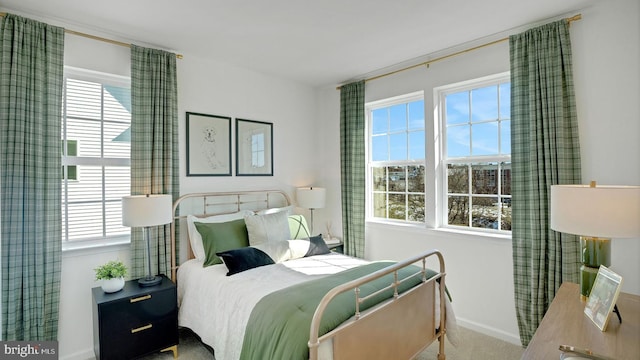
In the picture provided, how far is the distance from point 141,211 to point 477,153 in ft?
9.96

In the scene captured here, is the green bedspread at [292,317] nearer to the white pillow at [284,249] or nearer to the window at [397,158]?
the white pillow at [284,249]

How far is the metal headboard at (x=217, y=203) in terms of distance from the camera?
3.04 m

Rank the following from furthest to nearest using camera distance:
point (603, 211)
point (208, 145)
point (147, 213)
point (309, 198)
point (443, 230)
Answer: point (309, 198)
point (208, 145)
point (443, 230)
point (147, 213)
point (603, 211)

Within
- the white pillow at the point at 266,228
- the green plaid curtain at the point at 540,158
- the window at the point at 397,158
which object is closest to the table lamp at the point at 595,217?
the green plaid curtain at the point at 540,158

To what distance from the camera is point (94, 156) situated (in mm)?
2785

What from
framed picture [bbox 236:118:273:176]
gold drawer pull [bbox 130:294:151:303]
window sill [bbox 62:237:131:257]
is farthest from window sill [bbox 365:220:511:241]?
window sill [bbox 62:237:131:257]

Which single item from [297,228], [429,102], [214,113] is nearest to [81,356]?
[297,228]

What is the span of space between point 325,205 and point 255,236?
147 centimetres

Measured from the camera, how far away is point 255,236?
3051mm

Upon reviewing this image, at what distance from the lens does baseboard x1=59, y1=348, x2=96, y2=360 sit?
254 cm

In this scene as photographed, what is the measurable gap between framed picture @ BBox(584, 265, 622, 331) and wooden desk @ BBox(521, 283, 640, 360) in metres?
0.03

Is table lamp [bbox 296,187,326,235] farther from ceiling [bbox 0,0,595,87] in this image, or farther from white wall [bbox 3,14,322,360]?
ceiling [bbox 0,0,595,87]

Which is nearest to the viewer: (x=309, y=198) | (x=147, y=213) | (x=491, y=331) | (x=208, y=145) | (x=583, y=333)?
(x=583, y=333)

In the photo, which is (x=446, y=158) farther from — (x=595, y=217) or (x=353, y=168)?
(x=595, y=217)
